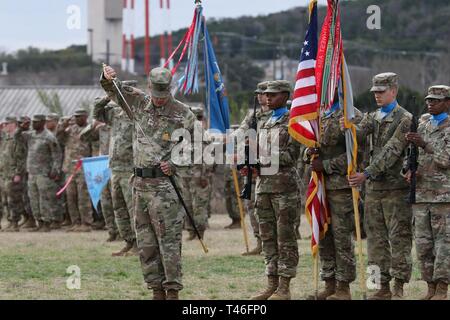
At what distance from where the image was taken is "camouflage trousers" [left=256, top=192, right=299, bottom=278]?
1184cm

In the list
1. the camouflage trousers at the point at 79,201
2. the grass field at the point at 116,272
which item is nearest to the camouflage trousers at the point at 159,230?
the grass field at the point at 116,272

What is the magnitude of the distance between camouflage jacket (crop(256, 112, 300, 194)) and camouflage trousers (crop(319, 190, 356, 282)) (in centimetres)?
47

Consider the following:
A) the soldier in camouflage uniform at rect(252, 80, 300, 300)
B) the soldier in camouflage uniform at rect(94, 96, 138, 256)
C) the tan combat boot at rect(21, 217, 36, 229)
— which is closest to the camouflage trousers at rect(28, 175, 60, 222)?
the tan combat boot at rect(21, 217, 36, 229)

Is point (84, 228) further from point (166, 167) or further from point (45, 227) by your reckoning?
point (166, 167)

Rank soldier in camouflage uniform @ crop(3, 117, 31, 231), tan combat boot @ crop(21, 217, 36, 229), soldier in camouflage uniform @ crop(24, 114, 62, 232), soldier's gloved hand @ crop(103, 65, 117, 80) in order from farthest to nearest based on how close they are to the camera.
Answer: tan combat boot @ crop(21, 217, 36, 229)
soldier in camouflage uniform @ crop(3, 117, 31, 231)
soldier in camouflage uniform @ crop(24, 114, 62, 232)
soldier's gloved hand @ crop(103, 65, 117, 80)

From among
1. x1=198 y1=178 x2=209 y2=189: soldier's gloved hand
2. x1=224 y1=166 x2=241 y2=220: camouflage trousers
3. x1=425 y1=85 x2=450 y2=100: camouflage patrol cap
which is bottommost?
x1=224 y1=166 x2=241 y2=220: camouflage trousers

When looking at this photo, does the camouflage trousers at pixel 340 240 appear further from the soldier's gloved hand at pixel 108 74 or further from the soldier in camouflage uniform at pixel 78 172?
the soldier in camouflage uniform at pixel 78 172

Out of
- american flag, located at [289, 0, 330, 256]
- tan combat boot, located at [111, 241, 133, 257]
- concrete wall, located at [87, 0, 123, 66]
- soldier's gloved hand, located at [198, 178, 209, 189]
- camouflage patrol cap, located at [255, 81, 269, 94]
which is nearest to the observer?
american flag, located at [289, 0, 330, 256]

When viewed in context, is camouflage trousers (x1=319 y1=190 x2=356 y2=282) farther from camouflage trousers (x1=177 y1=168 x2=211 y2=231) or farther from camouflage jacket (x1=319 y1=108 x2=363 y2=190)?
camouflage trousers (x1=177 y1=168 x2=211 y2=231)

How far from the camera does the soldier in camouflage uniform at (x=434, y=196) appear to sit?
38.1 feet

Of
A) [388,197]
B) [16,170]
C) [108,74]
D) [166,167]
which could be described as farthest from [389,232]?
[16,170]

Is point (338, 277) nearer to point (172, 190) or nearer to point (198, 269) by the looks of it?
point (172, 190)

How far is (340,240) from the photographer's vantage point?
11703 millimetres

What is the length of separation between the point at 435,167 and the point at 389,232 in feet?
2.87
